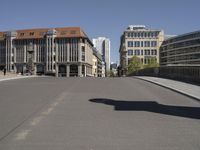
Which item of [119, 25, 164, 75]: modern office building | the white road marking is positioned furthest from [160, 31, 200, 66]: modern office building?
the white road marking

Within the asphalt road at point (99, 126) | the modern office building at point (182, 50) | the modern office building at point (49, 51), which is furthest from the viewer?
the modern office building at point (182, 50)

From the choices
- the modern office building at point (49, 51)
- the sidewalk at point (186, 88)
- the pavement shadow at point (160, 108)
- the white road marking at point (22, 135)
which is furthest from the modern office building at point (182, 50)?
the white road marking at point (22, 135)

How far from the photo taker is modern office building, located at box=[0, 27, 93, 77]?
468 feet

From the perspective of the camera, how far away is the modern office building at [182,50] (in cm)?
14300

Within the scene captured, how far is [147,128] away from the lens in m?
A: 8.75

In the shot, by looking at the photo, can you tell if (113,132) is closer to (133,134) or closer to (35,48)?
(133,134)

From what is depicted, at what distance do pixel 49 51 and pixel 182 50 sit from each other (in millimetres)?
55908

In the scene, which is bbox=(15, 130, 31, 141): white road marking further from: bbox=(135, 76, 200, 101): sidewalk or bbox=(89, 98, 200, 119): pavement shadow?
bbox=(135, 76, 200, 101): sidewalk

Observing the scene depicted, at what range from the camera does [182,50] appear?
15612 cm

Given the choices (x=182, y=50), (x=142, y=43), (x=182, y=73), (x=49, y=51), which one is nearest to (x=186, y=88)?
(x=182, y=73)

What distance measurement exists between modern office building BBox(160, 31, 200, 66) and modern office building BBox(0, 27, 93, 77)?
36272mm

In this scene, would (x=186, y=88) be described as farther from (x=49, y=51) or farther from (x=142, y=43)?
(x=142, y=43)

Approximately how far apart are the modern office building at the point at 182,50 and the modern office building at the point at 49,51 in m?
36.3

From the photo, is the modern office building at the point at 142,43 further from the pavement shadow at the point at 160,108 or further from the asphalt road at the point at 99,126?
the asphalt road at the point at 99,126
